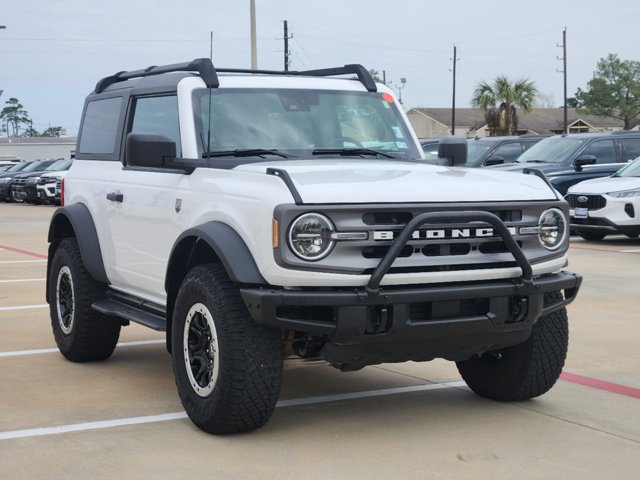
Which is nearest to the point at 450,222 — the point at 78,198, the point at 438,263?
the point at 438,263

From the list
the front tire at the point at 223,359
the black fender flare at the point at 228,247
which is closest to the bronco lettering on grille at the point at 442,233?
the black fender flare at the point at 228,247

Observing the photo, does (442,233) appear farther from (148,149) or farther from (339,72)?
(339,72)

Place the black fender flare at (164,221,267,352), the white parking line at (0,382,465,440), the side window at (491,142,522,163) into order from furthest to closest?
the side window at (491,142,522,163), the white parking line at (0,382,465,440), the black fender flare at (164,221,267,352)

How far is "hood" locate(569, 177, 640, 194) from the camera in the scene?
17.0 m

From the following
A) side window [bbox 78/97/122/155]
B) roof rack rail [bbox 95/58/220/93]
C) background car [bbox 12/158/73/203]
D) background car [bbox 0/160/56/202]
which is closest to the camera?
roof rack rail [bbox 95/58/220/93]

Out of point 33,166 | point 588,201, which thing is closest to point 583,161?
point 588,201

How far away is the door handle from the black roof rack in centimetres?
88

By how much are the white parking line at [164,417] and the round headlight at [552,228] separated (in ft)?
4.66

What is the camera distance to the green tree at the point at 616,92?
97125 mm

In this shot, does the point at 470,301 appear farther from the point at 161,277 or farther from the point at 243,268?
the point at 161,277

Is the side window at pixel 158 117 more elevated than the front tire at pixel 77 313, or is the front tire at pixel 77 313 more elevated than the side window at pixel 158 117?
the side window at pixel 158 117

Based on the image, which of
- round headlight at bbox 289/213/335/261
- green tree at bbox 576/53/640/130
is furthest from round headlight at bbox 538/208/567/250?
green tree at bbox 576/53/640/130

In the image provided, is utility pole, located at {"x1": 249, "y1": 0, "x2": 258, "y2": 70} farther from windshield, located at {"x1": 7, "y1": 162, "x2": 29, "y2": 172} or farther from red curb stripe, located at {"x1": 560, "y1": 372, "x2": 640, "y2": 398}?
red curb stripe, located at {"x1": 560, "y1": 372, "x2": 640, "y2": 398}

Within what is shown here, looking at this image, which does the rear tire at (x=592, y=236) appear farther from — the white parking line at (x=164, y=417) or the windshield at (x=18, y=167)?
the windshield at (x=18, y=167)
